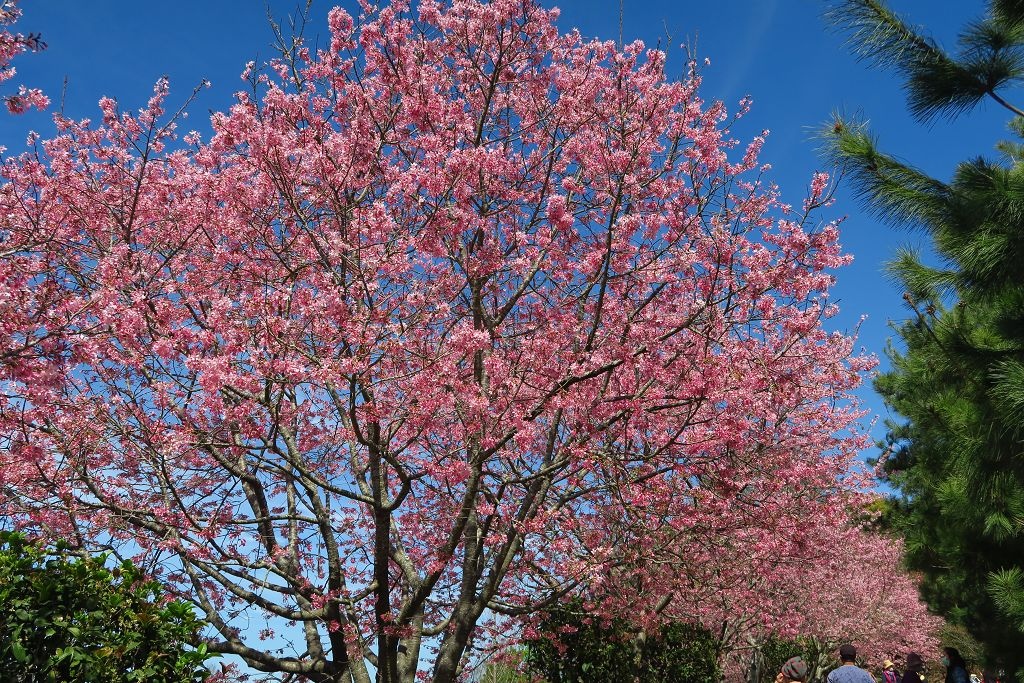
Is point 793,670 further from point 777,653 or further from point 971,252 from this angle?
point 777,653

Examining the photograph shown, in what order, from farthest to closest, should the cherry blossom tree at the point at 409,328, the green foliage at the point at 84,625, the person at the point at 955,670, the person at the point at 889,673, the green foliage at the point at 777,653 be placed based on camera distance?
1. the green foliage at the point at 777,653
2. the person at the point at 889,673
3. the person at the point at 955,670
4. the cherry blossom tree at the point at 409,328
5. the green foliage at the point at 84,625

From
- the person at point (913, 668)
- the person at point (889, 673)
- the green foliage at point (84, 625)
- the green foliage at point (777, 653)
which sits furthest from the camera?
the green foliage at point (777, 653)

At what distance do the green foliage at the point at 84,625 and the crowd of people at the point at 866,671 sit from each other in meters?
6.17

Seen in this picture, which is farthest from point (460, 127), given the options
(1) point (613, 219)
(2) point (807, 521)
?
(2) point (807, 521)

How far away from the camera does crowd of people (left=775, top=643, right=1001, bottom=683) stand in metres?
8.23

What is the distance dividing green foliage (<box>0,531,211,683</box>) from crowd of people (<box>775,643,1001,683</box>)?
20.2ft

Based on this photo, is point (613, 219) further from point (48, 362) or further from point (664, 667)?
point (664, 667)

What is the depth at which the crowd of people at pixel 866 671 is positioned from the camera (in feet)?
27.0

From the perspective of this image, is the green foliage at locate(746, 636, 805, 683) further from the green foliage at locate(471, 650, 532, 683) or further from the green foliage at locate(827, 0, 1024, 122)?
the green foliage at locate(827, 0, 1024, 122)

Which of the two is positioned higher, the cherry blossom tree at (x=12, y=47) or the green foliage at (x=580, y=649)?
the cherry blossom tree at (x=12, y=47)

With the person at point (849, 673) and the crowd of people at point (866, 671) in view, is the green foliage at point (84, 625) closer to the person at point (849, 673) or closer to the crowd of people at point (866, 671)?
the crowd of people at point (866, 671)

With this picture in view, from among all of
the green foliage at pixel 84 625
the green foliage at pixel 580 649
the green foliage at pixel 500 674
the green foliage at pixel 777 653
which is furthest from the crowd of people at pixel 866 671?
the green foliage at pixel 777 653

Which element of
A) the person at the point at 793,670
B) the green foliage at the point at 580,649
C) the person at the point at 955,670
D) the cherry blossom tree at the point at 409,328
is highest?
the cherry blossom tree at the point at 409,328

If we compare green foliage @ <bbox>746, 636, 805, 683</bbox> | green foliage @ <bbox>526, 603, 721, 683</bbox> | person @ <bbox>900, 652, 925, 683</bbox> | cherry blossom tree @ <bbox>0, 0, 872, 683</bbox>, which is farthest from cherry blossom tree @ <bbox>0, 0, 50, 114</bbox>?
green foliage @ <bbox>746, 636, 805, 683</bbox>
